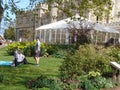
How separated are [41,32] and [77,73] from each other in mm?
30127

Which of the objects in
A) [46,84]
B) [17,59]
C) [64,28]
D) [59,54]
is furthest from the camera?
[64,28]

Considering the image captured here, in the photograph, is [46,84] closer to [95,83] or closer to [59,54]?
[95,83]

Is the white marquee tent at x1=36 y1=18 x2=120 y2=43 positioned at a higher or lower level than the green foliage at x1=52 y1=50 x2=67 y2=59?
higher

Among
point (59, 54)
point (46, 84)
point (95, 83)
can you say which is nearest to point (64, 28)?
point (59, 54)

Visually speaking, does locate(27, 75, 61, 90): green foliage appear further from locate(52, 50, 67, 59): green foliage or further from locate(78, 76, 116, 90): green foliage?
locate(52, 50, 67, 59): green foliage

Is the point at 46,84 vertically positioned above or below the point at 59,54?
above

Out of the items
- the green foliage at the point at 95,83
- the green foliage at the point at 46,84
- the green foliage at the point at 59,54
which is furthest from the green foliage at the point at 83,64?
the green foliage at the point at 59,54

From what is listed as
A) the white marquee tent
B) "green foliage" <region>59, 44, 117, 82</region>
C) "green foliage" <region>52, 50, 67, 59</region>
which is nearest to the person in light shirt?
"green foliage" <region>59, 44, 117, 82</region>

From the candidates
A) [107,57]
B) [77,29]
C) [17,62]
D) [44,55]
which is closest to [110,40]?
[77,29]

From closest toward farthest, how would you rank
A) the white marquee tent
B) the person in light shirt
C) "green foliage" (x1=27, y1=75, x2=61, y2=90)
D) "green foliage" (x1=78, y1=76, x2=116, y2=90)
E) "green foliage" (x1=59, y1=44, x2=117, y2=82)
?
1. "green foliage" (x1=27, y1=75, x2=61, y2=90)
2. "green foliage" (x1=78, y1=76, x2=116, y2=90)
3. "green foliage" (x1=59, y1=44, x2=117, y2=82)
4. the person in light shirt
5. the white marquee tent

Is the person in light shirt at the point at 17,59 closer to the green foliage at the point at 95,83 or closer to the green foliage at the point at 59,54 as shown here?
the green foliage at the point at 59,54

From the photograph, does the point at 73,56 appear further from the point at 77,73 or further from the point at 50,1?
the point at 50,1

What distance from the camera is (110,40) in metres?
41.5

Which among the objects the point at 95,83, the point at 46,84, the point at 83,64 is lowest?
the point at 95,83
